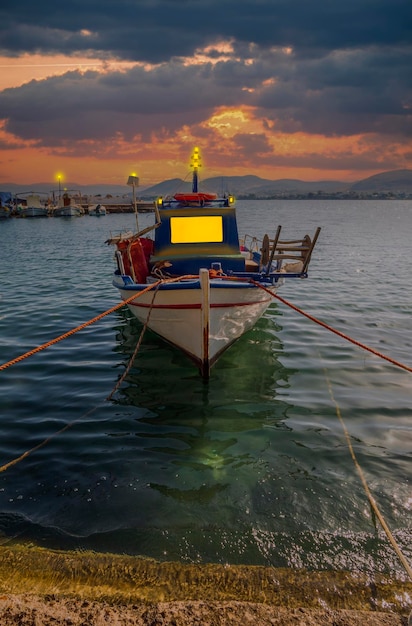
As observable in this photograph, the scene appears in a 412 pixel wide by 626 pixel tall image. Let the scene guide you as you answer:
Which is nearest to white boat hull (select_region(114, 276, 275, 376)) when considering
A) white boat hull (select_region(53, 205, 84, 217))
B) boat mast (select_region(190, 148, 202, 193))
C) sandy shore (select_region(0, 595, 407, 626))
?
sandy shore (select_region(0, 595, 407, 626))

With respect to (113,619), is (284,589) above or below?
below

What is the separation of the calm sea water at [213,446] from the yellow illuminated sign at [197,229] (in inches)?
121

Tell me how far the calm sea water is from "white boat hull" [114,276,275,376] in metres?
0.73

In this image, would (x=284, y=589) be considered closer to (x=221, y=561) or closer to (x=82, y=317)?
(x=221, y=561)

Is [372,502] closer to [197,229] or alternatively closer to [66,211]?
[197,229]

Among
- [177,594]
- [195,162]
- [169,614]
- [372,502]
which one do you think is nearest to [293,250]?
[372,502]

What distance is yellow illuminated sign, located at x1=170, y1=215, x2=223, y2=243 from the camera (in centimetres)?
1227

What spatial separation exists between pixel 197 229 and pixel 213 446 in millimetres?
7247

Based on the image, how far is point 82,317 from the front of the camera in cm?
1463

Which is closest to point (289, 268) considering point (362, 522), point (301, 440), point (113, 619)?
point (301, 440)

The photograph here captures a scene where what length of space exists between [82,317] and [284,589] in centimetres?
1198

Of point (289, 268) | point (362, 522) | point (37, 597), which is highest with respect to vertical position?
point (289, 268)

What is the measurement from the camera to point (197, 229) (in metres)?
12.4

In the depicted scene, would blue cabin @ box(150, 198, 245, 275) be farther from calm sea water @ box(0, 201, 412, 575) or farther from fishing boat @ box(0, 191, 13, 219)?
fishing boat @ box(0, 191, 13, 219)
